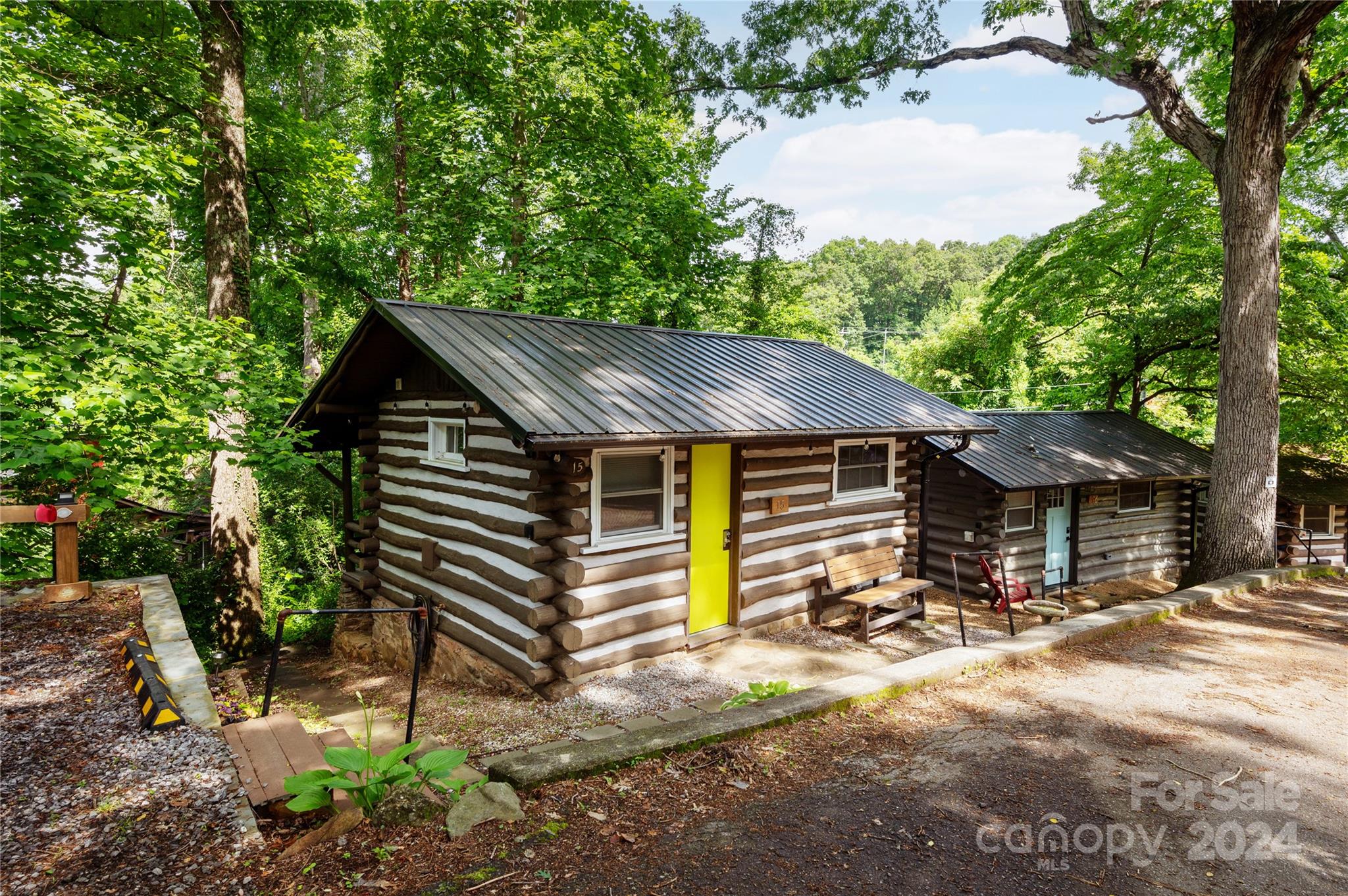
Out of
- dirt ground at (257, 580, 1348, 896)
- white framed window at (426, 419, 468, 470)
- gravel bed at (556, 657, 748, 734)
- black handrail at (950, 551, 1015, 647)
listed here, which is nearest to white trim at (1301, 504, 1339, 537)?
black handrail at (950, 551, 1015, 647)

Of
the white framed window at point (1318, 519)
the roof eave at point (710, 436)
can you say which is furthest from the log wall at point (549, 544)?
the white framed window at point (1318, 519)

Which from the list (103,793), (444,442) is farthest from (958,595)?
(103,793)

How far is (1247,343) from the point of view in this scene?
1082 centimetres

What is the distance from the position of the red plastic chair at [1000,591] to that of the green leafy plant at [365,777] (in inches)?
376

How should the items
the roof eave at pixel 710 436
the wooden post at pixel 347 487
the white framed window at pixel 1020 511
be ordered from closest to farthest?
the roof eave at pixel 710 436
the wooden post at pixel 347 487
the white framed window at pixel 1020 511

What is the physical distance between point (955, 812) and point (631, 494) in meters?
4.35

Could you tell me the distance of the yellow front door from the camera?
7.95m

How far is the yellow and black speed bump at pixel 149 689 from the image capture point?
4.68 meters

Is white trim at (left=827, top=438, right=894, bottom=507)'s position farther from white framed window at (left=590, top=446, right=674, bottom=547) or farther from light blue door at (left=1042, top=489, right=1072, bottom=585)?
light blue door at (left=1042, top=489, right=1072, bottom=585)

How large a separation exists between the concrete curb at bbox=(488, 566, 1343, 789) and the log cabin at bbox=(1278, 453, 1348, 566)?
440 inches

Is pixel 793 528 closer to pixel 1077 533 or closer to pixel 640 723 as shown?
pixel 640 723

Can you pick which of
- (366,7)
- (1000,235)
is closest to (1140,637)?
(366,7)

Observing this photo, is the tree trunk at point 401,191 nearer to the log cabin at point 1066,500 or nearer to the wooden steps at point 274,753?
the wooden steps at point 274,753

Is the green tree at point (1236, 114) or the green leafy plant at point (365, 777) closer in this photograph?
the green leafy plant at point (365, 777)
